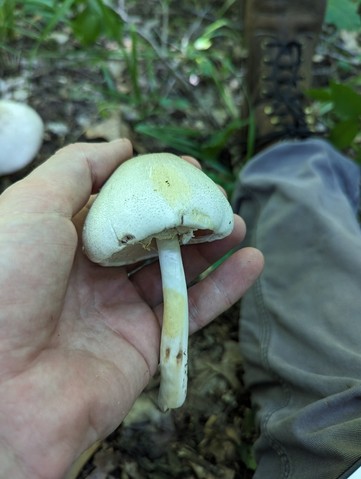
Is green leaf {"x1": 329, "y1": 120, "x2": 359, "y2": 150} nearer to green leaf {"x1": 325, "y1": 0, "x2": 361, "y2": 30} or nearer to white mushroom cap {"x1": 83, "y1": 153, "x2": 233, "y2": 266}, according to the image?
green leaf {"x1": 325, "y1": 0, "x2": 361, "y2": 30}

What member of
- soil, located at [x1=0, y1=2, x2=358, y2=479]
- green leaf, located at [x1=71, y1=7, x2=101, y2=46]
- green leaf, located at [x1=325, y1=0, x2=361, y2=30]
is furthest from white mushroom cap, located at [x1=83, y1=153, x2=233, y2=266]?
green leaf, located at [x1=325, y1=0, x2=361, y2=30]

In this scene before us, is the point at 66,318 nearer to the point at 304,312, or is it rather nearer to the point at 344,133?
the point at 304,312

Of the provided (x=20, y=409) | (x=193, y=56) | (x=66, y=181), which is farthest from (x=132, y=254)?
(x=193, y=56)

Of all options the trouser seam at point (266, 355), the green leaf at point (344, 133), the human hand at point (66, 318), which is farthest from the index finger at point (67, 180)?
the green leaf at point (344, 133)

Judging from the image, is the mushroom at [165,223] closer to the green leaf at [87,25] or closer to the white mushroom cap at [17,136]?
the white mushroom cap at [17,136]

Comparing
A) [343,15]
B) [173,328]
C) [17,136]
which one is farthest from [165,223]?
[343,15]
